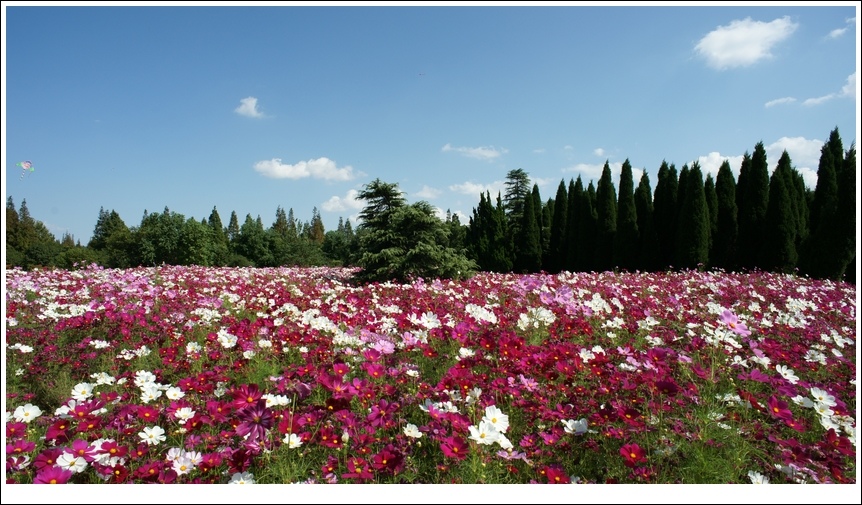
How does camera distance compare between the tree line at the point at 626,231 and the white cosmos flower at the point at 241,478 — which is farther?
the tree line at the point at 626,231

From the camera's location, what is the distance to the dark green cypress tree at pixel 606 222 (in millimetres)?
17031

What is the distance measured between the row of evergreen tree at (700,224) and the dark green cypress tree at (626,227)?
0.12 feet

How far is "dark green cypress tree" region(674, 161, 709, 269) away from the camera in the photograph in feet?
43.5

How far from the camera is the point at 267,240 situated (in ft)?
128

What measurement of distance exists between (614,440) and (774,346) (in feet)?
3.85

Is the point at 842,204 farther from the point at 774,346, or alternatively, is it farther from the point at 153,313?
the point at 153,313

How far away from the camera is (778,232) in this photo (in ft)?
38.8

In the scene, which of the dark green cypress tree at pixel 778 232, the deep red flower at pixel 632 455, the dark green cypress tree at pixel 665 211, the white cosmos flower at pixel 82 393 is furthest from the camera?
the dark green cypress tree at pixel 665 211

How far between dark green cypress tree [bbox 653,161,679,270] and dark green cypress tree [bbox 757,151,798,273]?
274 centimetres

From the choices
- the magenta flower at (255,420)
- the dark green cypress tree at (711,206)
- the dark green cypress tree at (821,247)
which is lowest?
the magenta flower at (255,420)

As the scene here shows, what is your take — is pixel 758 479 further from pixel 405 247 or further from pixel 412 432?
pixel 405 247

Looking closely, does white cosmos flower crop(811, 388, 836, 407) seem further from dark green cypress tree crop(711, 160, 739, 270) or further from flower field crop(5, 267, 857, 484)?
dark green cypress tree crop(711, 160, 739, 270)

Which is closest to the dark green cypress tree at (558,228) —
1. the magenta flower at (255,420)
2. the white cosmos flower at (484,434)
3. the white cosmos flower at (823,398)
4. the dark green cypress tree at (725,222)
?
the dark green cypress tree at (725,222)

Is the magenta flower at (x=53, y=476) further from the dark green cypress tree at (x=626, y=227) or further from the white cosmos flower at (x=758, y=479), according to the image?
the dark green cypress tree at (x=626, y=227)
